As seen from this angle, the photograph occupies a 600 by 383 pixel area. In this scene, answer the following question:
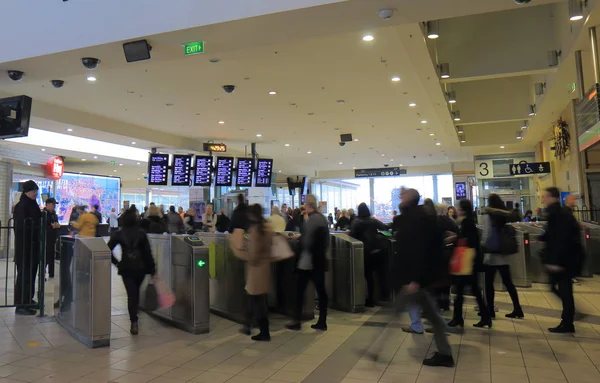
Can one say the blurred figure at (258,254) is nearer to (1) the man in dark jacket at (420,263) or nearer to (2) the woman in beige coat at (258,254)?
(2) the woman in beige coat at (258,254)

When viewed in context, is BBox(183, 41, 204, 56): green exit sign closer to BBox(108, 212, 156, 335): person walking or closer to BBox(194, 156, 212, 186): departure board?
BBox(108, 212, 156, 335): person walking

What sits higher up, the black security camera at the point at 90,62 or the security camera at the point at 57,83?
the security camera at the point at 57,83

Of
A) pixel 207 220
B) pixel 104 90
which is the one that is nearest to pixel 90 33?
pixel 104 90

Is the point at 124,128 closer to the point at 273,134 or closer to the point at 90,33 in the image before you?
the point at 273,134

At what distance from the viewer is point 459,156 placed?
20766 mm

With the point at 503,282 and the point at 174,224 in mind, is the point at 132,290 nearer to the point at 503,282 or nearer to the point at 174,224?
the point at 503,282

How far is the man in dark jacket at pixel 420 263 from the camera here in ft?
12.3

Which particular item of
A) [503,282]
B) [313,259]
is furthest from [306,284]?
[503,282]

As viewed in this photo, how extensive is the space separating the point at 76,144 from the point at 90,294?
39.9 feet

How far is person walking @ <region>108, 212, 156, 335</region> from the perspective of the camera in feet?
16.7

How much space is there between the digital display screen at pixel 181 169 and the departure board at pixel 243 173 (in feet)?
4.82

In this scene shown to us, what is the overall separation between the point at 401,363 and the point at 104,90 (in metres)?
7.70

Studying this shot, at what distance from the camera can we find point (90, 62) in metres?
5.78

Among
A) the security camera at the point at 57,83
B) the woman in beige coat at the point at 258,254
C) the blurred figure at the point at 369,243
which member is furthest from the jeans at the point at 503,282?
the security camera at the point at 57,83
